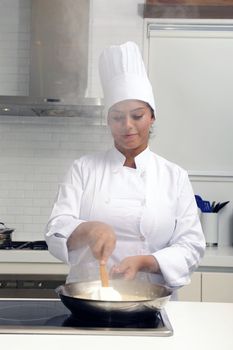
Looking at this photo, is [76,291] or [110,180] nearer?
[76,291]

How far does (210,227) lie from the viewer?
2305 mm

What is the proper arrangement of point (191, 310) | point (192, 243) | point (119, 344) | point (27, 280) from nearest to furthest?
point (119, 344) < point (191, 310) < point (192, 243) < point (27, 280)

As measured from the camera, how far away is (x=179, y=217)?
4.48 feet

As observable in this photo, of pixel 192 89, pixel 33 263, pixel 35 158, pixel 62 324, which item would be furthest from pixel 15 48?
pixel 62 324

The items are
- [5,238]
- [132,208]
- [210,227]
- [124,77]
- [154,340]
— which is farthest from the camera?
[210,227]

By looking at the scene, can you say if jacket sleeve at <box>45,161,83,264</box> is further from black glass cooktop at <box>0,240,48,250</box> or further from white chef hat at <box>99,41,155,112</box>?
black glass cooktop at <box>0,240,48,250</box>

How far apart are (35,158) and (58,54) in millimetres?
480

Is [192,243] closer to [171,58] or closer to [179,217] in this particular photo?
[179,217]

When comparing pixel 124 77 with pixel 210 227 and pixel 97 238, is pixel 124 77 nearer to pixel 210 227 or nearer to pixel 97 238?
pixel 97 238

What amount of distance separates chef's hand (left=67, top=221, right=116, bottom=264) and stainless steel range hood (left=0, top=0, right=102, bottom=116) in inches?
45.1

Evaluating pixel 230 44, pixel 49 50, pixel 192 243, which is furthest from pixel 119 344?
pixel 230 44

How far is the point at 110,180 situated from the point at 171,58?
1.20m

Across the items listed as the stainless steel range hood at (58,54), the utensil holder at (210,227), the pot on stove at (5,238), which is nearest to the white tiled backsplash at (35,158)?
the stainless steel range hood at (58,54)

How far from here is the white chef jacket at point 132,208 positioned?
1.31 meters
